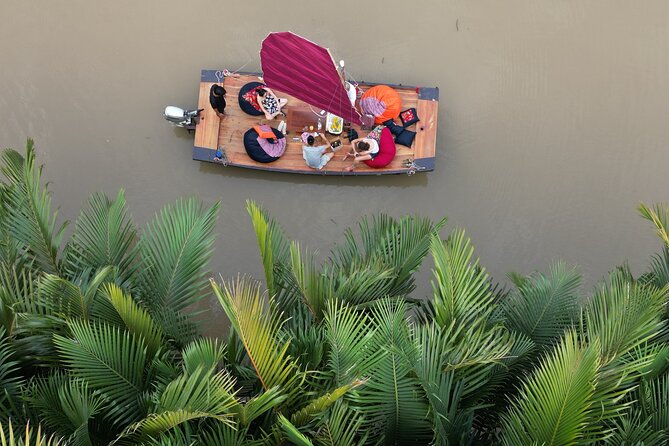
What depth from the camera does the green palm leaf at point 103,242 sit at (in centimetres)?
395

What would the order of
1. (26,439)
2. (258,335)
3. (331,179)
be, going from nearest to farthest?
1. (26,439)
2. (258,335)
3. (331,179)

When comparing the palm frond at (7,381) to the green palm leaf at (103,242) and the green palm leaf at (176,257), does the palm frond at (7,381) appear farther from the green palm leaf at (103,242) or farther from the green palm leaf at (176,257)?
the green palm leaf at (176,257)

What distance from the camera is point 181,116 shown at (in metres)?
6.18

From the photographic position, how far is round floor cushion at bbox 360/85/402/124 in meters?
6.17

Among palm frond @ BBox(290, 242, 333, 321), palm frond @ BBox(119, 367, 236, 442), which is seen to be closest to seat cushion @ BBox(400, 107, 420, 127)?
palm frond @ BBox(290, 242, 333, 321)

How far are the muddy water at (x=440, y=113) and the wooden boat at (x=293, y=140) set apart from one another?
309 mm

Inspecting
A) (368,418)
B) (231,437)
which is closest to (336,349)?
(368,418)

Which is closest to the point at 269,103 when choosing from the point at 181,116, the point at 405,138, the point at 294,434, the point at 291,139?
the point at 291,139

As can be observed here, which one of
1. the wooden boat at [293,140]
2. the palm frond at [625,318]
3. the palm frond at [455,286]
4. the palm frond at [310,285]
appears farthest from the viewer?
the wooden boat at [293,140]

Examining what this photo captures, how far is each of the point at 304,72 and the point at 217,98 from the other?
0.95m

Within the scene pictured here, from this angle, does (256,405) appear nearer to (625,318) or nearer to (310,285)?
(310,285)

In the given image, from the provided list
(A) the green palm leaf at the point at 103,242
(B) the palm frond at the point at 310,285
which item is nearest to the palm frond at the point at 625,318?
(B) the palm frond at the point at 310,285

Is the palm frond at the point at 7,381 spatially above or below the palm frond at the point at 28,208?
below

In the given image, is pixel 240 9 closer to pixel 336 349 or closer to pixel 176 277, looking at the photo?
pixel 176 277
